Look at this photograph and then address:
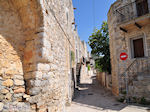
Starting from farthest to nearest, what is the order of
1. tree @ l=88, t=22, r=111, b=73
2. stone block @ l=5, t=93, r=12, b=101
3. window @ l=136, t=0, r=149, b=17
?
tree @ l=88, t=22, r=111, b=73 → window @ l=136, t=0, r=149, b=17 → stone block @ l=5, t=93, r=12, b=101

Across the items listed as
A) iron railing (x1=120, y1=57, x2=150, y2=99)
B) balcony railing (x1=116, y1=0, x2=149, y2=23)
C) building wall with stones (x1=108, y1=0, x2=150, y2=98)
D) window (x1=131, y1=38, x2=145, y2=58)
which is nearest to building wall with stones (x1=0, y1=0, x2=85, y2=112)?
iron railing (x1=120, y1=57, x2=150, y2=99)

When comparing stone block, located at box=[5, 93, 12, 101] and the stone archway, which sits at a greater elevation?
the stone archway

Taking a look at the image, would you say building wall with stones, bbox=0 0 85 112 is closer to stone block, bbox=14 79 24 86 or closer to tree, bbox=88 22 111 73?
stone block, bbox=14 79 24 86

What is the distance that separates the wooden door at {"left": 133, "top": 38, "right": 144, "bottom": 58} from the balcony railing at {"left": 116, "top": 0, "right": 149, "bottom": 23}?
164 centimetres

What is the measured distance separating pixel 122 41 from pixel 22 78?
22.2 ft

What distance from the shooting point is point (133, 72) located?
6.34 metres

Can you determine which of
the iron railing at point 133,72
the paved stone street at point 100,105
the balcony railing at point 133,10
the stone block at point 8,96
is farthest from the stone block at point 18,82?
the balcony railing at point 133,10

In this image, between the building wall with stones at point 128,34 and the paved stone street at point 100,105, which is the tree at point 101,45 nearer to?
the building wall with stones at point 128,34

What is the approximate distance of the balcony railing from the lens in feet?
21.5

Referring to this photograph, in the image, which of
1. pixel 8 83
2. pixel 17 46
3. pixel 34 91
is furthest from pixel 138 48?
pixel 8 83

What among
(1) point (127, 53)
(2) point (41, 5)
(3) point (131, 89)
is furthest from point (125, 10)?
(2) point (41, 5)

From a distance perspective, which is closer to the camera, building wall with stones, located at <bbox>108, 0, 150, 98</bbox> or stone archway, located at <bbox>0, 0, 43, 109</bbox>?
stone archway, located at <bbox>0, 0, 43, 109</bbox>

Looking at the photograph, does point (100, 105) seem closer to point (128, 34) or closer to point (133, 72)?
point (133, 72)

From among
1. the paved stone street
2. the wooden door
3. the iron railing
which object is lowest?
the paved stone street
